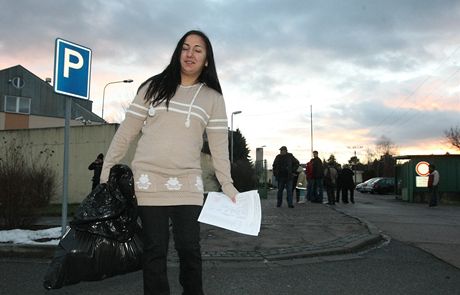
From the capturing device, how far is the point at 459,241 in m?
8.49

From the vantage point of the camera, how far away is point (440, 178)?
76.6 ft

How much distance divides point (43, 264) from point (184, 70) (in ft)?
13.6

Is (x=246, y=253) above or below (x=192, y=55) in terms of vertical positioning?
below

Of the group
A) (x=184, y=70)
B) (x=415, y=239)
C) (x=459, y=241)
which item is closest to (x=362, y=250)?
(x=415, y=239)

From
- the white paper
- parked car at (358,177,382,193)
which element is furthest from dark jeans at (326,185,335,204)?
parked car at (358,177,382,193)

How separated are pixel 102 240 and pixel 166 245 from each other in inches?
15.9

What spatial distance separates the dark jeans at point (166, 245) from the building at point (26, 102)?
45.2m

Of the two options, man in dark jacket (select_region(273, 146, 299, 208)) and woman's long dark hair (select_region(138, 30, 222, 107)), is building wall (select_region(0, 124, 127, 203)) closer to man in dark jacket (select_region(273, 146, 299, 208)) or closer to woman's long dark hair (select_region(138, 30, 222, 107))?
man in dark jacket (select_region(273, 146, 299, 208))

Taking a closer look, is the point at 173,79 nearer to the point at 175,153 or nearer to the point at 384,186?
the point at 175,153

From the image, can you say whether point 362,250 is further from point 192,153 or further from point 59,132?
point 59,132

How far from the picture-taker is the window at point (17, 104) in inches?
1887

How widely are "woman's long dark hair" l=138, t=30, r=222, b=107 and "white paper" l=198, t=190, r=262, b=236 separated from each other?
74 centimetres

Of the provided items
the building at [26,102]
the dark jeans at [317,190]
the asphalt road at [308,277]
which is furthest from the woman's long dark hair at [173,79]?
the building at [26,102]

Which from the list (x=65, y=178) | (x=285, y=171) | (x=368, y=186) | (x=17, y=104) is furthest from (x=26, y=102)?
(x=65, y=178)
